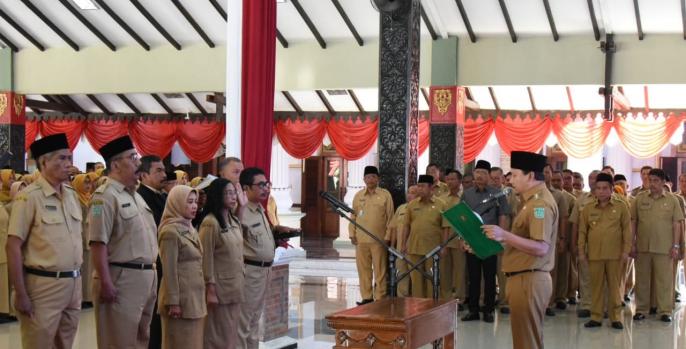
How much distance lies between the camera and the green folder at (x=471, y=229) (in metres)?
4.41

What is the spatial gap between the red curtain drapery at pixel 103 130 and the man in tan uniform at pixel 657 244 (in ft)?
34.5

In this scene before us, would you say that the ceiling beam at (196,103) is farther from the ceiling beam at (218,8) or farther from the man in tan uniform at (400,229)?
the man in tan uniform at (400,229)

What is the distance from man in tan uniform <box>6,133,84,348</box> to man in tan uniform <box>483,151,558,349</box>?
2.30 m

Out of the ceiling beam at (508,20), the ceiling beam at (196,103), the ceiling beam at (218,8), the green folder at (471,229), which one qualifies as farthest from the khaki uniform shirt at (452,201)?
the ceiling beam at (196,103)

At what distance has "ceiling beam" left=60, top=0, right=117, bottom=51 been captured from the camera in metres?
13.0

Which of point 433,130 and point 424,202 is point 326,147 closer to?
point 433,130

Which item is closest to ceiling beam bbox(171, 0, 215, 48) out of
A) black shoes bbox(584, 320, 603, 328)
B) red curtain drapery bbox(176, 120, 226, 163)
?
red curtain drapery bbox(176, 120, 226, 163)

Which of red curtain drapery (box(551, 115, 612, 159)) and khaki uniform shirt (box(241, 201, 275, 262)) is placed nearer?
khaki uniform shirt (box(241, 201, 275, 262))

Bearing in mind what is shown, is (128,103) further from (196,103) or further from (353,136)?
(353,136)

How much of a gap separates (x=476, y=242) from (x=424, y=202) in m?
3.72

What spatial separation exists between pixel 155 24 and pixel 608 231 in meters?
8.31

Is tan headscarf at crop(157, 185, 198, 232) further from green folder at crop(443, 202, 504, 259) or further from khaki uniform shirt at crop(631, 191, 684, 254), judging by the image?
khaki uniform shirt at crop(631, 191, 684, 254)

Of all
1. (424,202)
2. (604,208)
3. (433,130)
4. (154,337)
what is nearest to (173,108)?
(433,130)

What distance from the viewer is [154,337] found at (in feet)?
17.2
